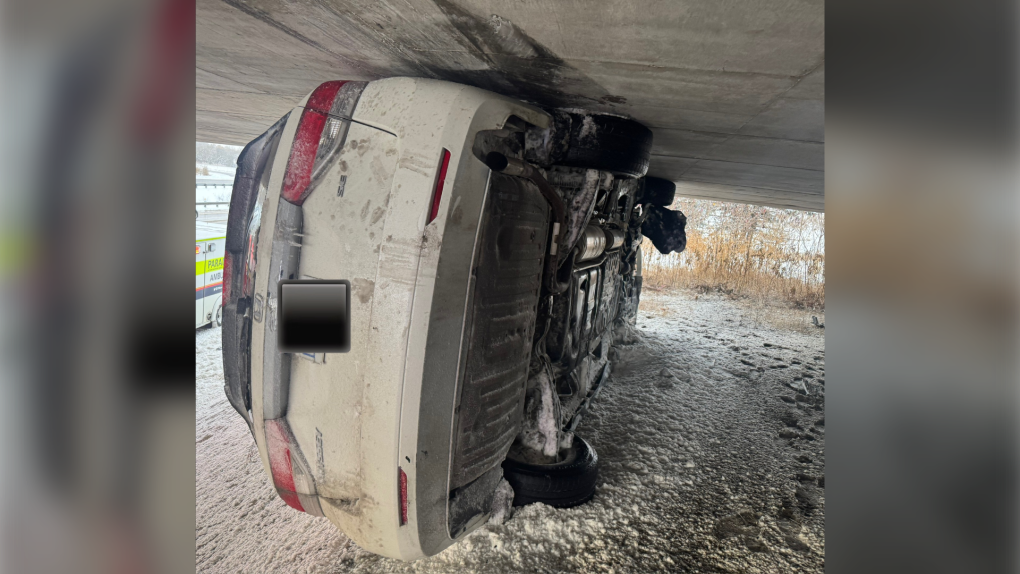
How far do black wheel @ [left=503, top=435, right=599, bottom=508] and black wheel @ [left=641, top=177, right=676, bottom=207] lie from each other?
10.8ft

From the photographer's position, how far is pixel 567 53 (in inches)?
57.6

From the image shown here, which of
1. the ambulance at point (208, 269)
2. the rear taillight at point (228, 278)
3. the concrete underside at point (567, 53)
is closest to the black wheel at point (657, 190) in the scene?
the concrete underside at point (567, 53)

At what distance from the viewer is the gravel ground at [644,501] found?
6.57ft

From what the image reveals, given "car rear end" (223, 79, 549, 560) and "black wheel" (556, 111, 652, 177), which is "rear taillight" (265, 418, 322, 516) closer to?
"car rear end" (223, 79, 549, 560)

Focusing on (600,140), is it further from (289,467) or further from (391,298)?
(289,467)

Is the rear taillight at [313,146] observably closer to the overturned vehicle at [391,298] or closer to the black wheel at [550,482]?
the overturned vehicle at [391,298]

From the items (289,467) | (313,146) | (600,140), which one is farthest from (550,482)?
(313,146)

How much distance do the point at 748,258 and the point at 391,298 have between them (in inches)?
443

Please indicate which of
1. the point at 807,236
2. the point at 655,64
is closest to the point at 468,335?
the point at 655,64

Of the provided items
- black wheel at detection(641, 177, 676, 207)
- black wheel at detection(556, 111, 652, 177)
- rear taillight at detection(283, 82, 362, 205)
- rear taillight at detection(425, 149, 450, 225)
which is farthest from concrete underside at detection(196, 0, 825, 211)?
black wheel at detection(641, 177, 676, 207)
